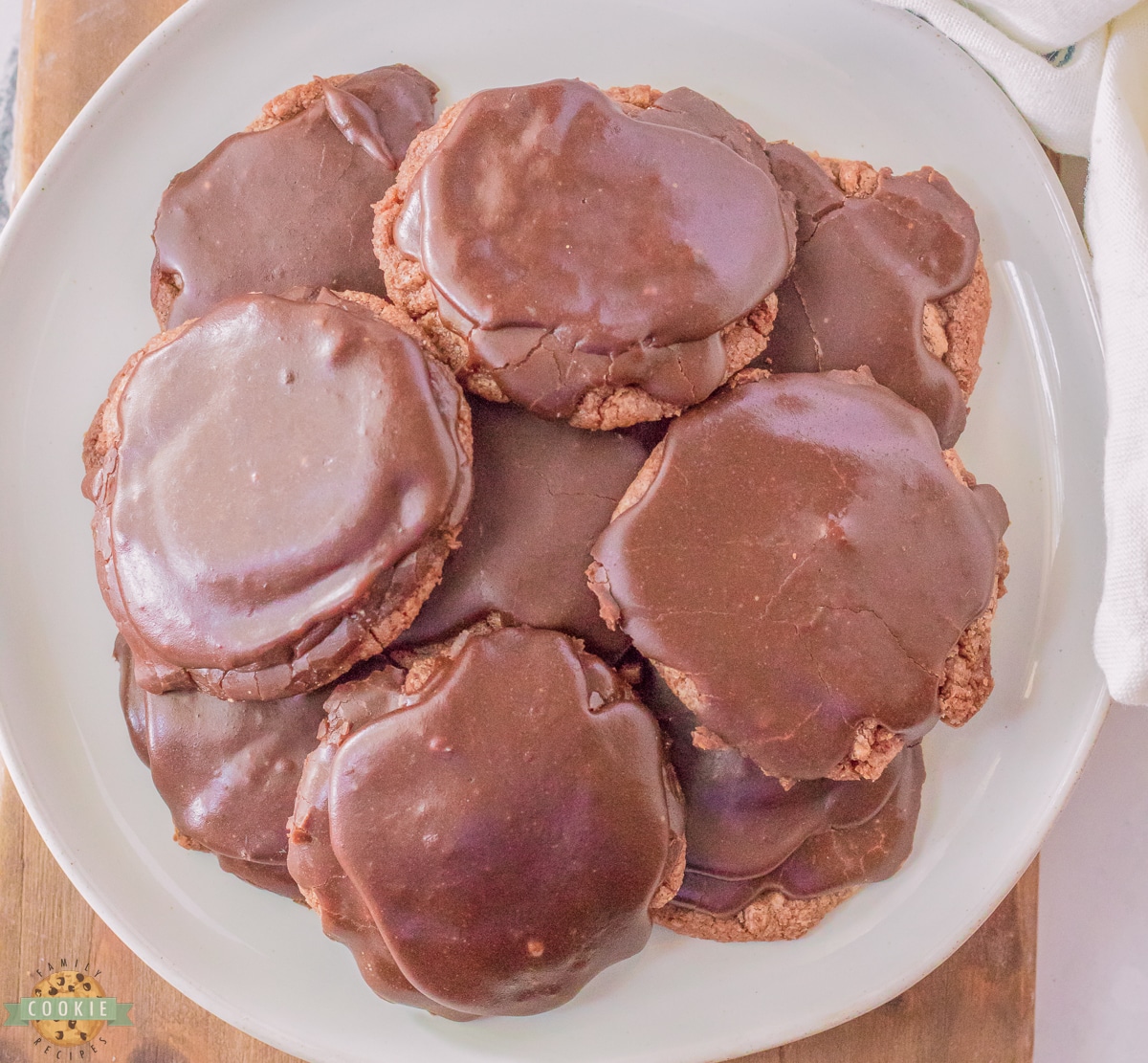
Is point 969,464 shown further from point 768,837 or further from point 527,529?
point 527,529

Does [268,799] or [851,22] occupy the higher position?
[851,22]

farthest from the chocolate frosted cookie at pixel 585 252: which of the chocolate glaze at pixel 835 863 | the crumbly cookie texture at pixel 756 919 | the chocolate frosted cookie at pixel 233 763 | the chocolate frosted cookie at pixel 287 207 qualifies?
the crumbly cookie texture at pixel 756 919

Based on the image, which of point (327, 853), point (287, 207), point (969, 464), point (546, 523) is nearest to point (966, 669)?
point (969, 464)

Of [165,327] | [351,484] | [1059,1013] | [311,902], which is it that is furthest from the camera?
[1059,1013]

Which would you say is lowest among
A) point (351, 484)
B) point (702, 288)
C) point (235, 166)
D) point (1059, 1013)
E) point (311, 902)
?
point (1059, 1013)

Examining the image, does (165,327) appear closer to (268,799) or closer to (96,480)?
(96,480)

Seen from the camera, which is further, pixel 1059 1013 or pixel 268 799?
pixel 1059 1013

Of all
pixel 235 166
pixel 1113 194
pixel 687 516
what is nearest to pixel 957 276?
pixel 1113 194
